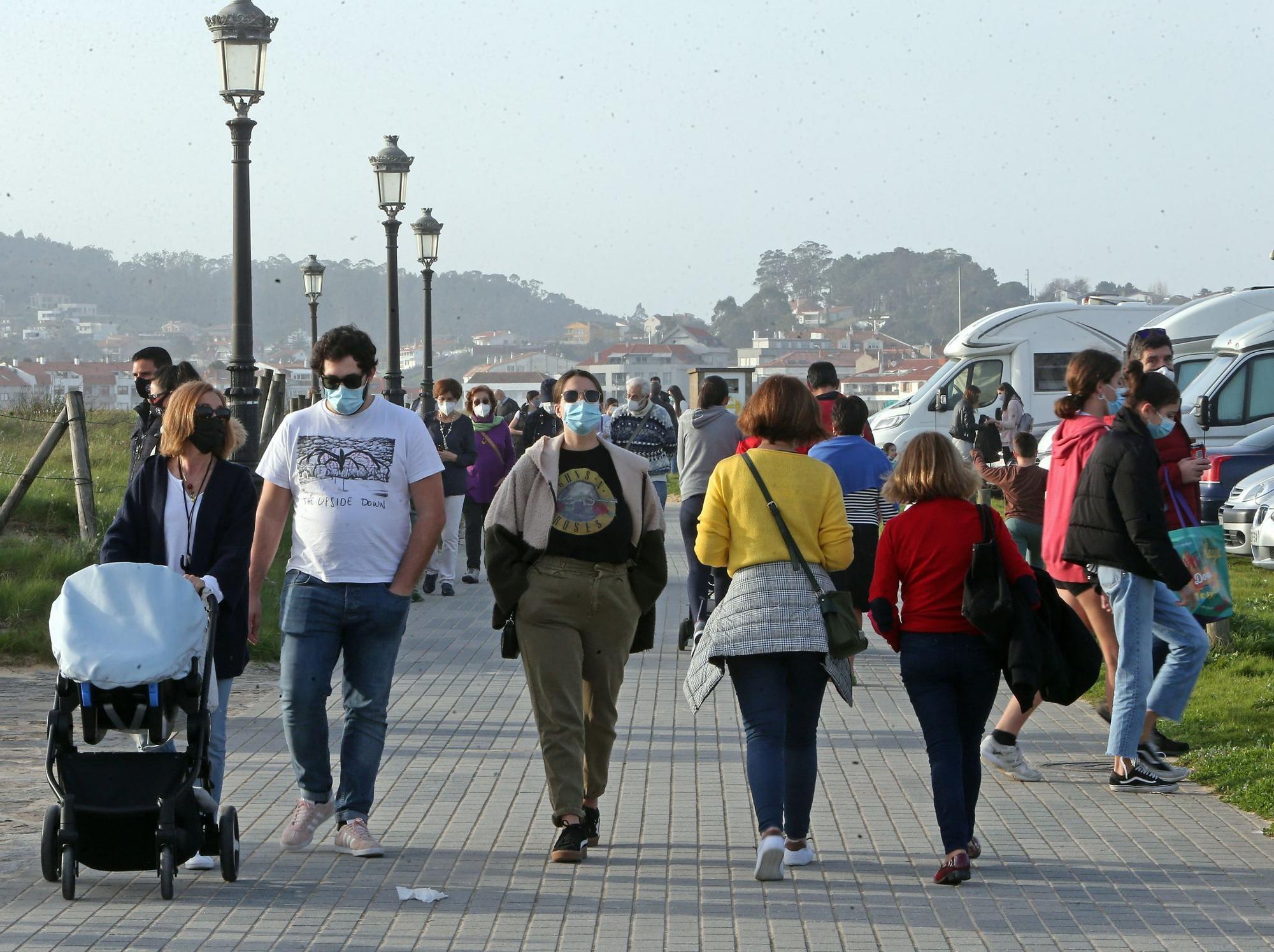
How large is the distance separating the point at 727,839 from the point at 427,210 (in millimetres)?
20972

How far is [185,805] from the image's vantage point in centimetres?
536

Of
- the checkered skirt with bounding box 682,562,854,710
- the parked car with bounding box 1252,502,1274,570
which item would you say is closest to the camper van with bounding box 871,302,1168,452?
the parked car with bounding box 1252,502,1274,570

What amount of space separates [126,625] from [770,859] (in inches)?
86.2

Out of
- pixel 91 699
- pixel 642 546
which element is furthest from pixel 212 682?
pixel 642 546

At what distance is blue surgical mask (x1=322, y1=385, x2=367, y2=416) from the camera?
19.7 ft

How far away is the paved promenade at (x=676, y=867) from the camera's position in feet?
16.3

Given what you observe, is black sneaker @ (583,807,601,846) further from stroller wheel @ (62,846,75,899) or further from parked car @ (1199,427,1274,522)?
parked car @ (1199,427,1274,522)

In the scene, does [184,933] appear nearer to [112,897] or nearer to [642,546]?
[112,897]

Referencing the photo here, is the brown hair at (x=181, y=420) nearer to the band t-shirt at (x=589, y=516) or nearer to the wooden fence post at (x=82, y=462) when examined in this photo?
the band t-shirt at (x=589, y=516)

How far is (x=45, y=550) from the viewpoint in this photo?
1277cm

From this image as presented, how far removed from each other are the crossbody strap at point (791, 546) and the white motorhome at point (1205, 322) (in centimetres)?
1968

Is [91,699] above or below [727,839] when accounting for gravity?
above

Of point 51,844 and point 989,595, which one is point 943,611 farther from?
point 51,844

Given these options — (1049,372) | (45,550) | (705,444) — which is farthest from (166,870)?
(1049,372)
